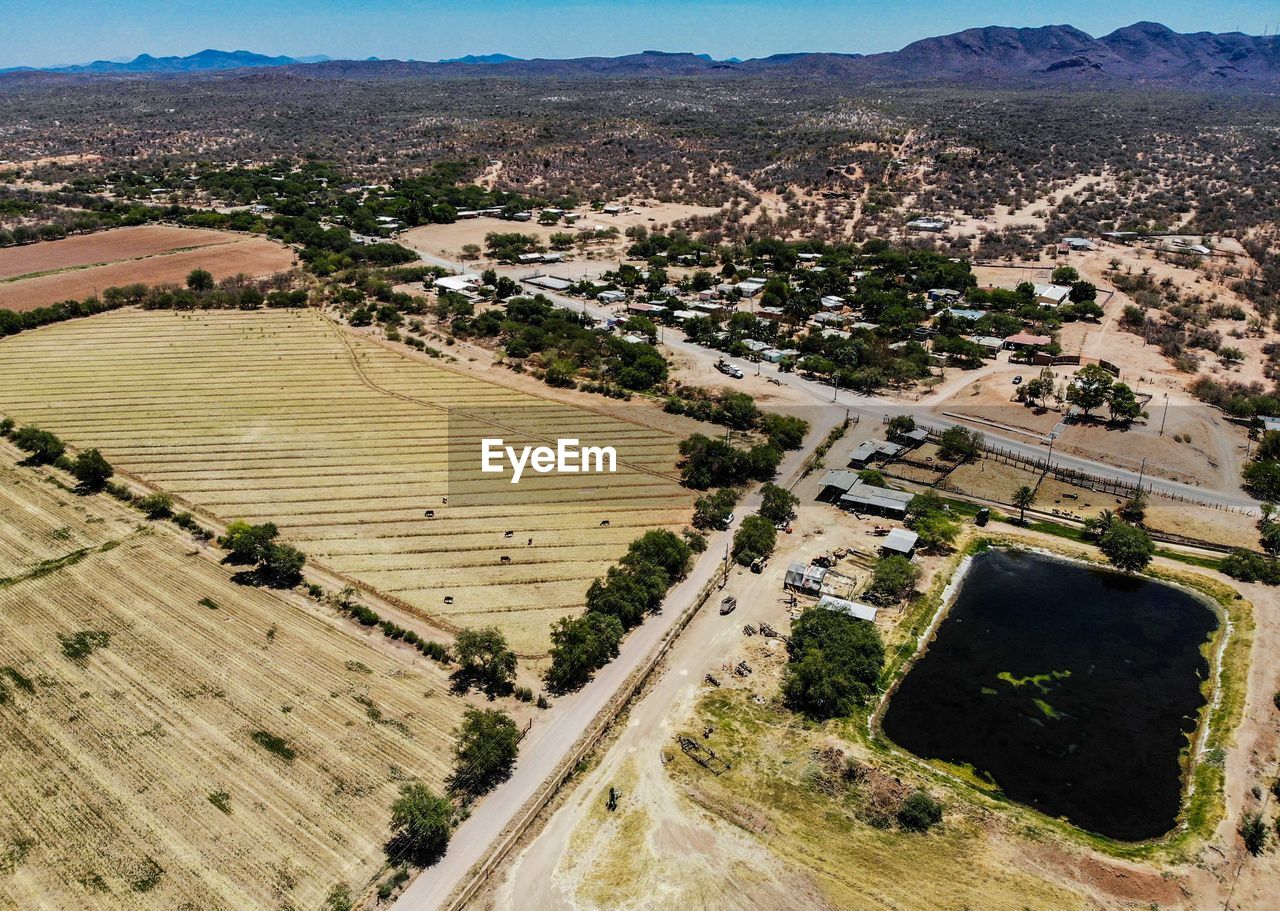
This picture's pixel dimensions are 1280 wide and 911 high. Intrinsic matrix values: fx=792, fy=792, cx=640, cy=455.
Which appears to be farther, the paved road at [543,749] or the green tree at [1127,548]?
the green tree at [1127,548]

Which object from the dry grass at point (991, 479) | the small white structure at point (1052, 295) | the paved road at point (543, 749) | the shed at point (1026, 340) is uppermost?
the small white structure at point (1052, 295)

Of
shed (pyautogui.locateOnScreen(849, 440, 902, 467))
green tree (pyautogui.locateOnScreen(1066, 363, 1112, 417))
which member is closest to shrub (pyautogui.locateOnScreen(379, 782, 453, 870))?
shed (pyautogui.locateOnScreen(849, 440, 902, 467))

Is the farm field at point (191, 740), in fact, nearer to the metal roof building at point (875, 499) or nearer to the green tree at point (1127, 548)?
the metal roof building at point (875, 499)

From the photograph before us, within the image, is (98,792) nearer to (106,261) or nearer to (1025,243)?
(106,261)

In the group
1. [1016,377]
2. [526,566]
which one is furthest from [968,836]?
[1016,377]

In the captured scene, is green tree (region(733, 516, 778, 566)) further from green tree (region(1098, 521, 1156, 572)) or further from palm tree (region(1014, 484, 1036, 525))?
green tree (region(1098, 521, 1156, 572))

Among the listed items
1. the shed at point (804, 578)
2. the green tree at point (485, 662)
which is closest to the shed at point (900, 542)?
the shed at point (804, 578)

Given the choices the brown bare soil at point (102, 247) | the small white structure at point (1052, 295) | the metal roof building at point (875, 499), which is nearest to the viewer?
the metal roof building at point (875, 499)
